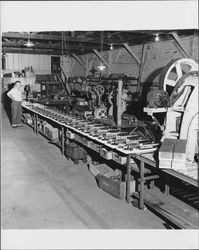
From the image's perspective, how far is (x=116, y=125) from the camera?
621cm

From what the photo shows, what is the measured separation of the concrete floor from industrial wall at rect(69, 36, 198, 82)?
13.9ft

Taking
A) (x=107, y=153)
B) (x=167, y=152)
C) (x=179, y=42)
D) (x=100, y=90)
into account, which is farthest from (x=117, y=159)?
(x=179, y=42)

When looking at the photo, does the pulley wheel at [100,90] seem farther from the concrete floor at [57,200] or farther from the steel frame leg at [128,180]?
the steel frame leg at [128,180]

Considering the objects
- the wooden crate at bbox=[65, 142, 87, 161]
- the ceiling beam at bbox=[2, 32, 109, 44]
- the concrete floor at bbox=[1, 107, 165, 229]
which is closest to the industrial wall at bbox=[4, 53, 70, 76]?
the ceiling beam at bbox=[2, 32, 109, 44]

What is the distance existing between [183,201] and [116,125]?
2285 millimetres

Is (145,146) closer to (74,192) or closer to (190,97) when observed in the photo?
(190,97)

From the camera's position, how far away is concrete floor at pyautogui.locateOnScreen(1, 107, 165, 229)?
3.91 m

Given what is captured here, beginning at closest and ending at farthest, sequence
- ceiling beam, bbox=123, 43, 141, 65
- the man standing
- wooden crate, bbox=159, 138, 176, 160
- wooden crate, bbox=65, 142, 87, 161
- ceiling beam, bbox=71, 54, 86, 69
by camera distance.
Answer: wooden crate, bbox=159, 138, 176, 160 → wooden crate, bbox=65, 142, 87, 161 → the man standing → ceiling beam, bbox=123, 43, 141, 65 → ceiling beam, bbox=71, 54, 86, 69

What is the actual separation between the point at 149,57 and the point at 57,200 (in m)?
7.31

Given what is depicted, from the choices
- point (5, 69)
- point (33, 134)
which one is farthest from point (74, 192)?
point (5, 69)

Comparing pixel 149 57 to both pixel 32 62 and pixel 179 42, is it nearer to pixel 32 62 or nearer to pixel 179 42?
pixel 179 42

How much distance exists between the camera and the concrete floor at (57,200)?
3910 mm

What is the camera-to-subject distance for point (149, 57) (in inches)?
413

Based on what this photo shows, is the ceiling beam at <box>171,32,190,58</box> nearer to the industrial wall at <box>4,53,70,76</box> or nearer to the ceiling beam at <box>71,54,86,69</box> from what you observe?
the ceiling beam at <box>71,54,86,69</box>
